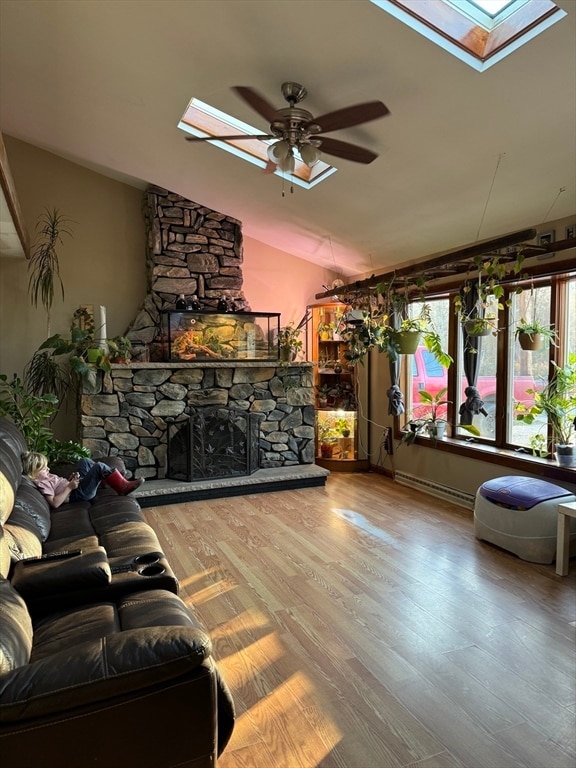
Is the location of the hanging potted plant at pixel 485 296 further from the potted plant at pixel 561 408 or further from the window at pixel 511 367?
the potted plant at pixel 561 408

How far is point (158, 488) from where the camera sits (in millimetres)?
4887

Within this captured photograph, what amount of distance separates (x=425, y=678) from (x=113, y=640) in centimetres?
147

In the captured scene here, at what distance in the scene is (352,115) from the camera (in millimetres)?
2564

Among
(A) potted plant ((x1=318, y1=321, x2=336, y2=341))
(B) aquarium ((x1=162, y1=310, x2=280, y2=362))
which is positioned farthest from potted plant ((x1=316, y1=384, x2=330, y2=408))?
(B) aquarium ((x1=162, y1=310, x2=280, y2=362))

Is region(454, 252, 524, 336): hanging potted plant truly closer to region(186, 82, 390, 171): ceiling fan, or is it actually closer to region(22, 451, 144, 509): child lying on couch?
region(186, 82, 390, 171): ceiling fan

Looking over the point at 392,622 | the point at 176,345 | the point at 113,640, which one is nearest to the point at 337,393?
the point at 176,345

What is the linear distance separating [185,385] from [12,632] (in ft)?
13.0

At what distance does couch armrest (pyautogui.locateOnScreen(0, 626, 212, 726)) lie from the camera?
3.96 feet

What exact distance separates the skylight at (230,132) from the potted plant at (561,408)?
7.84 ft

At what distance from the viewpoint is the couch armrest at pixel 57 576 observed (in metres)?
1.91

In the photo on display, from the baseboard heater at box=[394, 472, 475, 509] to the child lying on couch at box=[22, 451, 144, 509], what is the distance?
2888mm

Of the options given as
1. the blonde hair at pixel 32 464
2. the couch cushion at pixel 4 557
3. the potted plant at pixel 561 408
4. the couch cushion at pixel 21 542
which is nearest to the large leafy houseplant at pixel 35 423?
the blonde hair at pixel 32 464

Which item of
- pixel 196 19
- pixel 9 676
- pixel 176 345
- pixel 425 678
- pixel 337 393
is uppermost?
Result: pixel 196 19

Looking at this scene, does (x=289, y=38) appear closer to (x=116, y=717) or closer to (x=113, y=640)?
(x=113, y=640)
